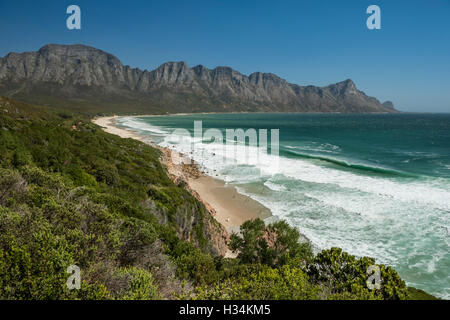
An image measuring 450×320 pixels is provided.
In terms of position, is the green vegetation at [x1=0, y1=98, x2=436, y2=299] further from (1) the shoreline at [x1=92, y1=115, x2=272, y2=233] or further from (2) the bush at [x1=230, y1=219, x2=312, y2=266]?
(1) the shoreline at [x1=92, y1=115, x2=272, y2=233]

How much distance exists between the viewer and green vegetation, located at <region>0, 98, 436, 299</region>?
230 inches

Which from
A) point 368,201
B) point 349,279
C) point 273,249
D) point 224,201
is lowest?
point 224,201

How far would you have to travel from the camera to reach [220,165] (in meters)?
41.8

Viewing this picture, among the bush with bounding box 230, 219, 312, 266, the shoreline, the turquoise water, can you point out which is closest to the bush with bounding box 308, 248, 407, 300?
the bush with bounding box 230, 219, 312, 266

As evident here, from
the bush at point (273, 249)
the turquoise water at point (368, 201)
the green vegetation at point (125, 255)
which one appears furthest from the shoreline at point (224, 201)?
the bush at point (273, 249)

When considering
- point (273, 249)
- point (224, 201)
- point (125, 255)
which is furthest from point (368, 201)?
point (125, 255)

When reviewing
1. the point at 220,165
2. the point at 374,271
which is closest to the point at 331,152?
the point at 220,165

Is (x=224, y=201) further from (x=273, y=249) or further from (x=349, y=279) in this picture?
(x=349, y=279)

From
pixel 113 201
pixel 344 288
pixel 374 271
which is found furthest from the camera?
pixel 113 201

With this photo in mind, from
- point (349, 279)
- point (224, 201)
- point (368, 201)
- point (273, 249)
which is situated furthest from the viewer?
point (224, 201)

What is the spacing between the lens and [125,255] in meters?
8.87

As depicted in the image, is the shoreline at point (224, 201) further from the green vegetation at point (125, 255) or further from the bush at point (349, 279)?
the bush at point (349, 279)
